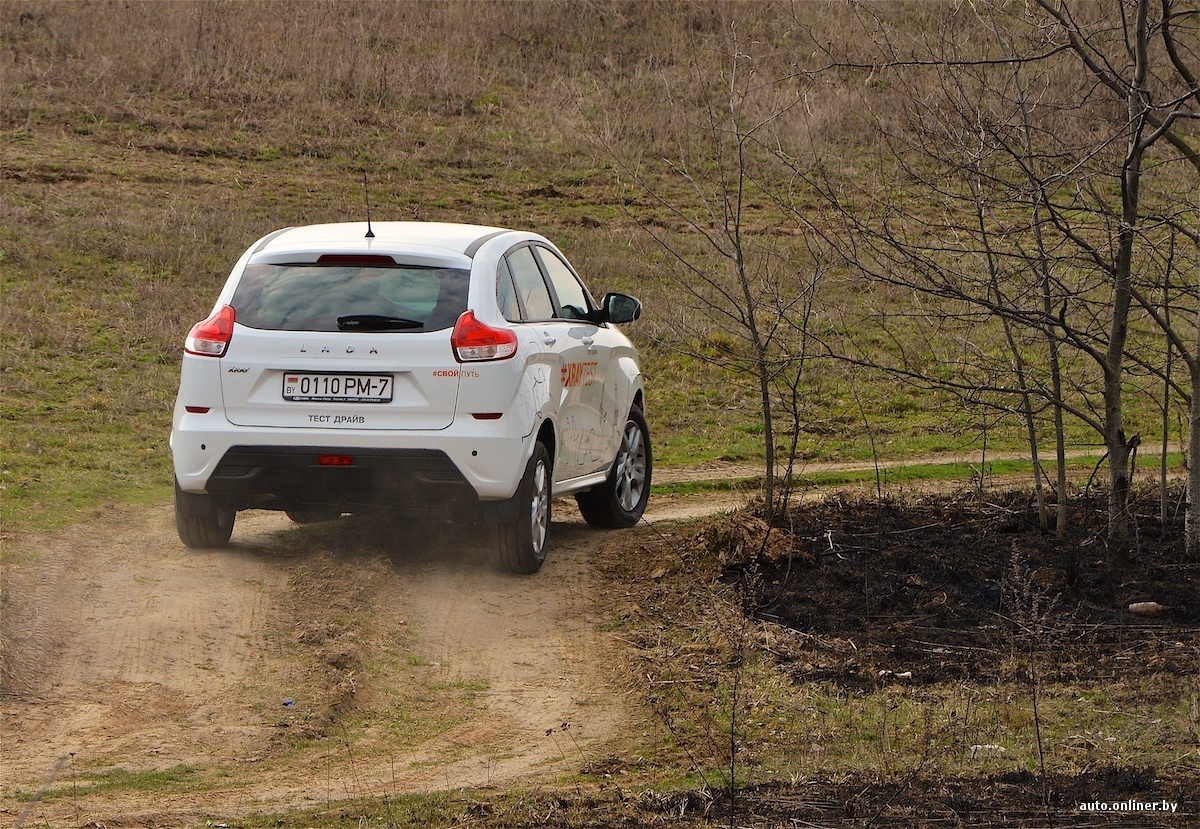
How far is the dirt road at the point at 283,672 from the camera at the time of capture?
5133 mm

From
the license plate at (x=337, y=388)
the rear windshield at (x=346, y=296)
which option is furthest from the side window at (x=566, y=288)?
the license plate at (x=337, y=388)

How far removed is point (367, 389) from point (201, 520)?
1.37m

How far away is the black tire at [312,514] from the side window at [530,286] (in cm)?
156

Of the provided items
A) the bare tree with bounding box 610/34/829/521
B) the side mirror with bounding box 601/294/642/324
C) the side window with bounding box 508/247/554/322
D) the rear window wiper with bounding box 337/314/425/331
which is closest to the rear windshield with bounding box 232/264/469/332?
the rear window wiper with bounding box 337/314/425/331

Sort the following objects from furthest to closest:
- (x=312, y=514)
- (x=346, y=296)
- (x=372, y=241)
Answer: (x=312, y=514) → (x=372, y=241) → (x=346, y=296)

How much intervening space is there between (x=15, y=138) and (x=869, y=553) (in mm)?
18317

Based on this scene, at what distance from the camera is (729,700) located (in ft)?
20.3

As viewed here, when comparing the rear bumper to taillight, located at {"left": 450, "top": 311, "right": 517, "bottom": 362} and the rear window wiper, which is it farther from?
the rear window wiper

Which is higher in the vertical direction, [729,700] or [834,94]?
[834,94]

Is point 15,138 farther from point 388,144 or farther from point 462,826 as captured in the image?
point 462,826

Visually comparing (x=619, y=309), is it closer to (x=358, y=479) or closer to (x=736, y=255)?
(x=358, y=479)

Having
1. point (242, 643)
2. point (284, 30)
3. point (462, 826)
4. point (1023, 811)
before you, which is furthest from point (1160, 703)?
point (284, 30)

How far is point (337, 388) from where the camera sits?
741cm
